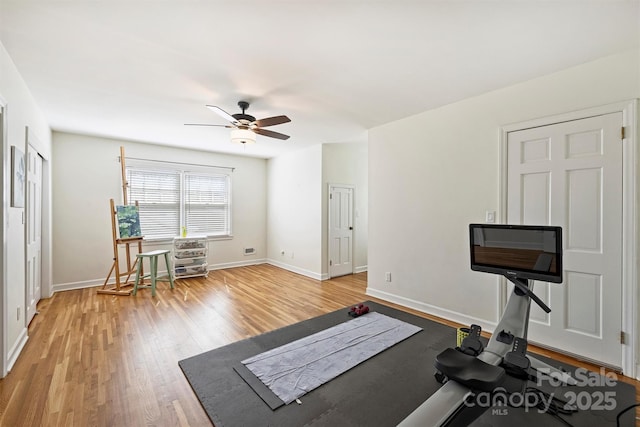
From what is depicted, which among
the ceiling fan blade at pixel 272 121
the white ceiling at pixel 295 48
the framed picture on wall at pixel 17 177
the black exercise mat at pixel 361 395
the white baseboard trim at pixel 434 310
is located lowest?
the black exercise mat at pixel 361 395

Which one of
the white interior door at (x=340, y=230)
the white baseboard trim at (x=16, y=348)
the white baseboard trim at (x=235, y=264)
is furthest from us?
the white baseboard trim at (x=235, y=264)

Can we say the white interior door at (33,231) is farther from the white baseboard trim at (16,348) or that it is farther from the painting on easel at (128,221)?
the painting on easel at (128,221)

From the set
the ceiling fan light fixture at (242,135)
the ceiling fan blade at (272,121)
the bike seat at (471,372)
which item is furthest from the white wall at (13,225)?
the bike seat at (471,372)

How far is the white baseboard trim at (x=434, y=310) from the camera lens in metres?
3.00

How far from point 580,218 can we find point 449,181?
4.05ft

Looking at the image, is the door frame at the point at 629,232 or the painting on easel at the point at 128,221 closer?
the door frame at the point at 629,232

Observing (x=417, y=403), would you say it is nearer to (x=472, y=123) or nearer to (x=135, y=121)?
(x=472, y=123)

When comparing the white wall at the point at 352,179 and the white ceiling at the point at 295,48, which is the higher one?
the white ceiling at the point at 295,48

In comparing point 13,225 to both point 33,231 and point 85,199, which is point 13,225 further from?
point 85,199

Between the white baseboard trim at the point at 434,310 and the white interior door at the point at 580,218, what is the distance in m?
0.40

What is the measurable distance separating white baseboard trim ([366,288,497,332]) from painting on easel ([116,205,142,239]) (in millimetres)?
3915

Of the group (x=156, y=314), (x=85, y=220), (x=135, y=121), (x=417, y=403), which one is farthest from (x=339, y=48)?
(x=85, y=220)

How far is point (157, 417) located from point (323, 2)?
280cm

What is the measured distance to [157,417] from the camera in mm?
1744
